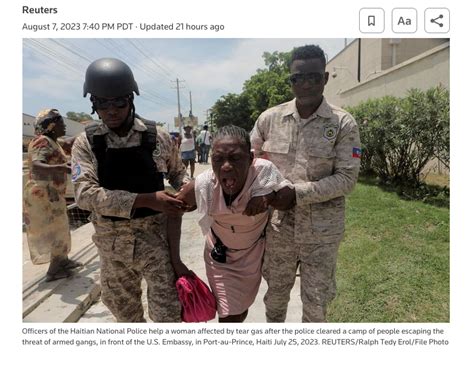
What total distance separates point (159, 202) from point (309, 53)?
0.93 m

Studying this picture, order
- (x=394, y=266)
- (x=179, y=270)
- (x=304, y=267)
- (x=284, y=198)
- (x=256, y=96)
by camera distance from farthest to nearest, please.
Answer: (x=256, y=96) → (x=394, y=266) → (x=304, y=267) → (x=179, y=270) → (x=284, y=198)

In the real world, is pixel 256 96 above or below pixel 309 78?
above

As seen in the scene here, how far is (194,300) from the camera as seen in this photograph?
1503mm

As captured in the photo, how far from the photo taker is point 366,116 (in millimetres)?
6340

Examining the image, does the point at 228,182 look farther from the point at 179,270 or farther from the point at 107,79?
the point at 107,79

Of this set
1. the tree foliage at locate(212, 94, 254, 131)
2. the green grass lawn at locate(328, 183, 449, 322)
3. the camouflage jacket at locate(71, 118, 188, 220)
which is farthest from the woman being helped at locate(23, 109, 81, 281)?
the tree foliage at locate(212, 94, 254, 131)

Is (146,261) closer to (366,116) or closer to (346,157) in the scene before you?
(346,157)

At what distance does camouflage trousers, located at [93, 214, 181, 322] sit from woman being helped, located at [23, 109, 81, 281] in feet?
4.92

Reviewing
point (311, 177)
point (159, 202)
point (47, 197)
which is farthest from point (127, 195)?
point (47, 197)

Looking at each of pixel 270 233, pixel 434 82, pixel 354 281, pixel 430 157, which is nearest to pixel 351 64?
pixel 434 82
